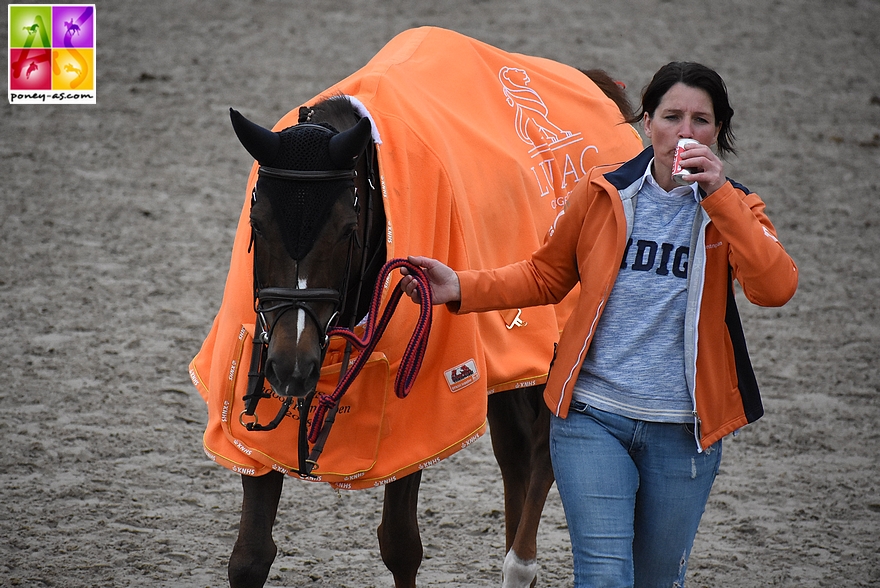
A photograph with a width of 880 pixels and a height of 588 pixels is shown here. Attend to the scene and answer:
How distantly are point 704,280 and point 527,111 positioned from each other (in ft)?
5.37

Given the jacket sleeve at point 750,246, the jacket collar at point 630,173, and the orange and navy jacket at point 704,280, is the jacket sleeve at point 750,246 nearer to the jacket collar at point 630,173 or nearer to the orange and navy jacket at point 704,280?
the orange and navy jacket at point 704,280

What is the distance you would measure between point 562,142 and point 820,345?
2.82 metres

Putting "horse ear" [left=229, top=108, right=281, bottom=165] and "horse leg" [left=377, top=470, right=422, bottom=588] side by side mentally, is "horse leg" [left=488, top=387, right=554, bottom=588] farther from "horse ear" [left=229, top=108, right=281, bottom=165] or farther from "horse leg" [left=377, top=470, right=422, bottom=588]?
"horse ear" [left=229, top=108, right=281, bottom=165]

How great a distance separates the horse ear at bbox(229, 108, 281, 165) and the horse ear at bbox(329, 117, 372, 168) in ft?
0.43

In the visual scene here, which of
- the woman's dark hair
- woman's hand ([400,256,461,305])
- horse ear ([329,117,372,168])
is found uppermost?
Answer: the woman's dark hair

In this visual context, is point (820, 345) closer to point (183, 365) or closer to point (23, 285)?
point (183, 365)

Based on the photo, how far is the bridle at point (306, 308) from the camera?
2232 mm

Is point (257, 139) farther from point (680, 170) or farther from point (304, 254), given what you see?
Result: point (680, 170)

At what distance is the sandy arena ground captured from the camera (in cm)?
378

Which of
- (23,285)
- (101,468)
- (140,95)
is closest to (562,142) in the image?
(101,468)

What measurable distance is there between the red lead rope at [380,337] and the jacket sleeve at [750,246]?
716 mm

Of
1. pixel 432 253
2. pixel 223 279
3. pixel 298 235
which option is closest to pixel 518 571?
pixel 432 253

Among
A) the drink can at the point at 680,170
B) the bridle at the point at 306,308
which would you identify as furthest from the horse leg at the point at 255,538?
the drink can at the point at 680,170

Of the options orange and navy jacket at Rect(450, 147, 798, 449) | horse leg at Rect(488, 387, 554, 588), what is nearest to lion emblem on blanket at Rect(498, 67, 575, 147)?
horse leg at Rect(488, 387, 554, 588)
